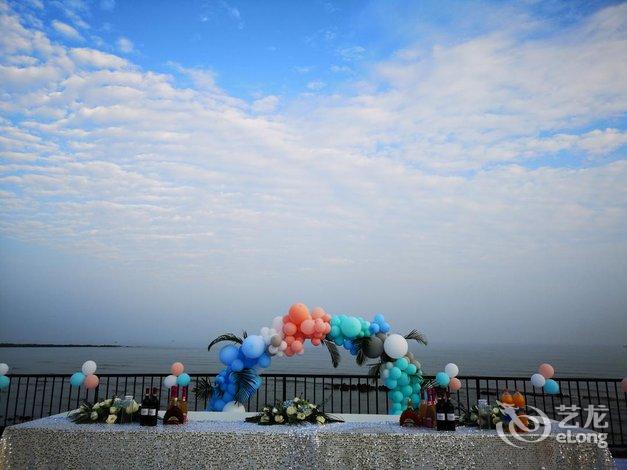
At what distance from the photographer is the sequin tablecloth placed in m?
2.75

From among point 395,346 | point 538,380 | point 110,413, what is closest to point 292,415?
point 110,413

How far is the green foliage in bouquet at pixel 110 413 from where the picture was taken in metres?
3.08

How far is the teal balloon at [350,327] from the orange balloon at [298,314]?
1.77ft

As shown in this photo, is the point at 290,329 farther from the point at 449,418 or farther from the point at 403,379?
the point at 449,418

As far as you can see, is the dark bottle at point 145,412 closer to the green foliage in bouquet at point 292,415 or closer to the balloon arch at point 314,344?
the green foliage in bouquet at point 292,415

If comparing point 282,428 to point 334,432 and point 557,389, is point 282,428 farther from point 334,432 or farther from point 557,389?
point 557,389

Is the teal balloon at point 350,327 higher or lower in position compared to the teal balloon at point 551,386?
higher

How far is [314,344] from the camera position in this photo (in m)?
6.34

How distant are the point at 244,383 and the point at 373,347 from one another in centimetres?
184

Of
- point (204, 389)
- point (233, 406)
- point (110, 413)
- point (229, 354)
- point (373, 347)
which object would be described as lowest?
point (233, 406)

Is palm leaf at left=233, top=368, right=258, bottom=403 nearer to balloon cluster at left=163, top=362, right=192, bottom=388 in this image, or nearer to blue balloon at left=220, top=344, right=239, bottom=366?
blue balloon at left=220, top=344, right=239, bottom=366

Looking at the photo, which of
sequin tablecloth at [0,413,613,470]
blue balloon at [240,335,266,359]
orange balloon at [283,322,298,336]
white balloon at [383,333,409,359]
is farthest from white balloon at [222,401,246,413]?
sequin tablecloth at [0,413,613,470]

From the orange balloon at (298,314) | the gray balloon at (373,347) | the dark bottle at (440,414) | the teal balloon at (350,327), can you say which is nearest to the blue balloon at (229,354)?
the orange balloon at (298,314)

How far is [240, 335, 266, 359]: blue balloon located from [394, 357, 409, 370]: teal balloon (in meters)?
1.91
